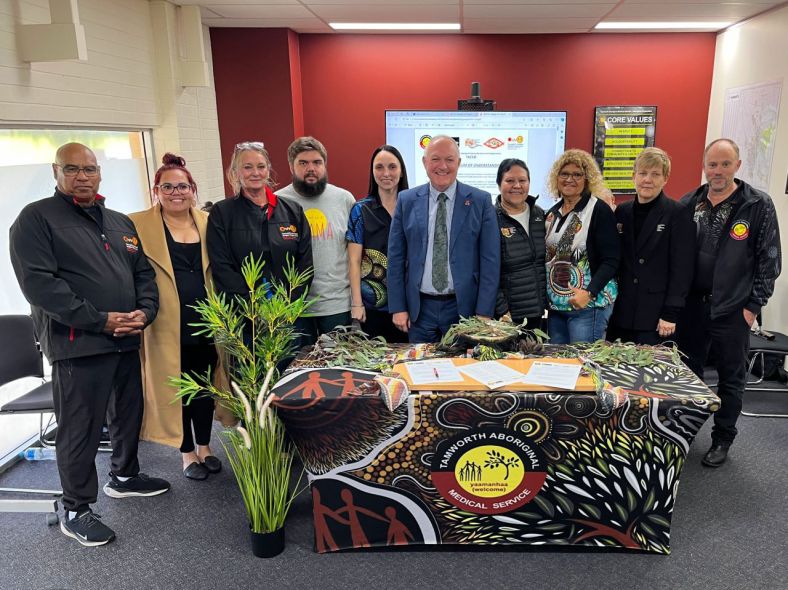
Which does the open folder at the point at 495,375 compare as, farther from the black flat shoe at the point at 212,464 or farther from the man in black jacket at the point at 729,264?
the black flat shoe at the point at 212,464

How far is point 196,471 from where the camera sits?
308 cm

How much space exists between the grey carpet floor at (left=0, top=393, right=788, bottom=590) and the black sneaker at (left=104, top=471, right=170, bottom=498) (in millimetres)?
45

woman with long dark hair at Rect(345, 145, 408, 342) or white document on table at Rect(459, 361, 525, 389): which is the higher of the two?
woman with long dark hair at Rect(345, 145, 408, 342)

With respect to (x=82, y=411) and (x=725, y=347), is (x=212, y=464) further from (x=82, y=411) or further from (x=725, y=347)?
(x=725, y=347)

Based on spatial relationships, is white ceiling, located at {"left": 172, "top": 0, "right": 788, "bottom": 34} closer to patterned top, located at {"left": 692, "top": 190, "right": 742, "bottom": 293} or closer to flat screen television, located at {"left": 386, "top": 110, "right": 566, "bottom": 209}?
flat screen television, located at {"left": 386, "top": 110, "right": 566, "bottom": 209}

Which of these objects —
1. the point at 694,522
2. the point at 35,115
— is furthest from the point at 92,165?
the point at 694,522

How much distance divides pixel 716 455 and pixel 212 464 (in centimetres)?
270

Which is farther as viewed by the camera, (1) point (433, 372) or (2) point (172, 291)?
(2) point (172, 291)

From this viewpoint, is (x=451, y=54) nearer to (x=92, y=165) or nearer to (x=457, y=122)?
(x=457, y=122)

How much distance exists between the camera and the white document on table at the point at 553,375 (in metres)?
2.20

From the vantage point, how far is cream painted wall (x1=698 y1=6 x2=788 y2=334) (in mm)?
4270

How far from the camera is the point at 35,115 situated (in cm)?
319

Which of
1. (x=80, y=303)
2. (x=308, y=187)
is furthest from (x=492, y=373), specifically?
(x=80, y=303)

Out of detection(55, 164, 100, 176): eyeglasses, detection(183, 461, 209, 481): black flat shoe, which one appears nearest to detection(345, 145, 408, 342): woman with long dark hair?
detection(183, 461, 209, 481): black flat shoe
